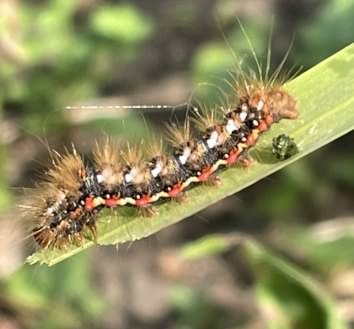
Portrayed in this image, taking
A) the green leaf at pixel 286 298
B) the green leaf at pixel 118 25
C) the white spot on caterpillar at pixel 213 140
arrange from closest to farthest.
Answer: the white spot on caterpillar at pixel 213 140
the green leaf at pixel 286 298
the green leaf at pixel 118 25

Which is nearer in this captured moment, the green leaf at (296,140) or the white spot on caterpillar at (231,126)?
the green leaf at (296,140)

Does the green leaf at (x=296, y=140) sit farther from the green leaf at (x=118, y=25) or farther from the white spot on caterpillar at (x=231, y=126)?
the green leaf at (x=118, y=25)

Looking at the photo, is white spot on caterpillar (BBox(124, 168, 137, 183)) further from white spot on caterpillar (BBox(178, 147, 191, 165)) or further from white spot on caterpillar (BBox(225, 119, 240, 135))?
white spot on caterpillar (BBox(225, 119, 240, 135))

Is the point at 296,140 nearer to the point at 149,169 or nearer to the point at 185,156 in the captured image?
the point at 185,156

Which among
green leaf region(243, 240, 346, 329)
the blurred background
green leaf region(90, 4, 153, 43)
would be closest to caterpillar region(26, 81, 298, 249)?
green leaf region(243, 240, 346, 329)

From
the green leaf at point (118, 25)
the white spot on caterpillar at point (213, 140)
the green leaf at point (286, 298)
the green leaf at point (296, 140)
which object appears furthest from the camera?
the green leaf at point (118, 25)

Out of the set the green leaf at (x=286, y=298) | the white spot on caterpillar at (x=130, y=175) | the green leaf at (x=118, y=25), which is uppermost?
the green leaf at (x=118, y=25)

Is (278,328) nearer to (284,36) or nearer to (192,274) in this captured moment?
(192,274)

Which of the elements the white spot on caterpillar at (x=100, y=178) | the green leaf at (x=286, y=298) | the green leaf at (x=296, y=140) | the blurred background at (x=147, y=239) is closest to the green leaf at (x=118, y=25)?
the blurred background at (x=147, y=239)
